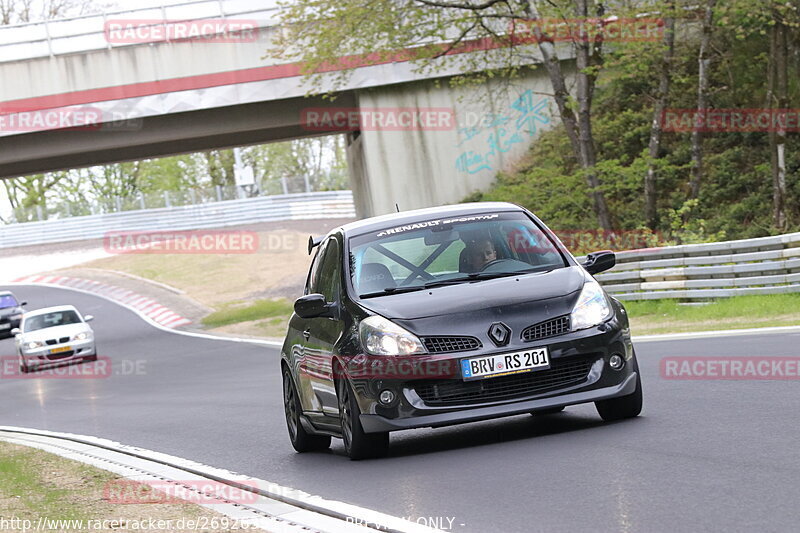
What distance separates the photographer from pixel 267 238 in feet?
214

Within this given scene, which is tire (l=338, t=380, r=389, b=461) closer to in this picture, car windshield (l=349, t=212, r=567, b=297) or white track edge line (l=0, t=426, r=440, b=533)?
white track edge line (l=0, t=426, r=440, b=533)

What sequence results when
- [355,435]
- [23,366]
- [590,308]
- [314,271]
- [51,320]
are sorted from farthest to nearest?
1. [51,320]
2. [23,366]
3. [314,271]
4. [355,435]
5. [590,308]

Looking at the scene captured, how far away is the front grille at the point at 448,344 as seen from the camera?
28.1 ft

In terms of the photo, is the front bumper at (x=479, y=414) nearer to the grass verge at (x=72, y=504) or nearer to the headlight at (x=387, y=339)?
the headlight at (x=387, y=339)

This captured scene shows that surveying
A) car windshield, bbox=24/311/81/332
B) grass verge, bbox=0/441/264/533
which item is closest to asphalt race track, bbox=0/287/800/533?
grass verge, bbox=0/441/264/533

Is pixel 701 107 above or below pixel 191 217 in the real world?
above

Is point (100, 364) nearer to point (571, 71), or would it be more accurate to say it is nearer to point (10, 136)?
point (10, 136)

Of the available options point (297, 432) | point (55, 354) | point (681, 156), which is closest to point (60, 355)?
point (55, 354)

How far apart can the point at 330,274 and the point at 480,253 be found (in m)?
1.25

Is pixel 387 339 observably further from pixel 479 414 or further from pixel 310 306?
pixel 310 306

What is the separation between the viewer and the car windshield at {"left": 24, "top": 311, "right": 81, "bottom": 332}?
31719mm

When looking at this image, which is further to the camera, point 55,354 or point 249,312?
point 249,312

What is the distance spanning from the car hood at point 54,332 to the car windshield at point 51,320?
16.5 inches

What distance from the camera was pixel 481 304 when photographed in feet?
28.6
